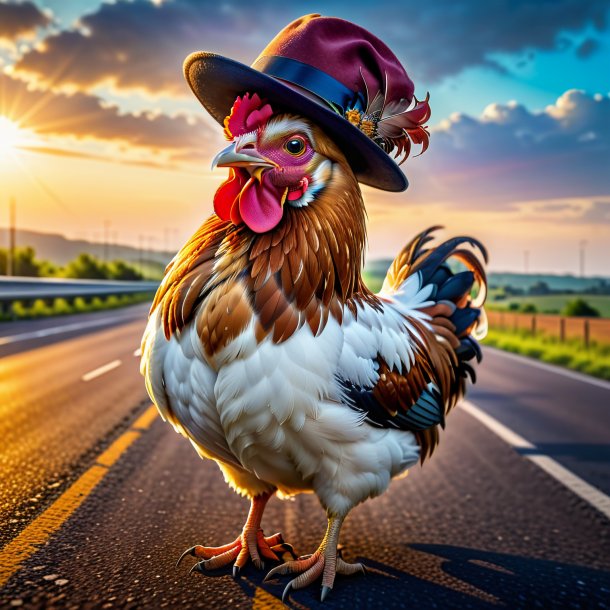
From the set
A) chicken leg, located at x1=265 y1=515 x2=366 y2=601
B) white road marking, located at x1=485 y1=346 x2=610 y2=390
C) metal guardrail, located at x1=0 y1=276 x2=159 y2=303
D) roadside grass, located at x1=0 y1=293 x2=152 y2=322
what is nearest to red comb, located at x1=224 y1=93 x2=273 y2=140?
chicken leg, located at x1=265 y1=515 x2=366 y2=601

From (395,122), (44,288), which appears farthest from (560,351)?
(44,288)

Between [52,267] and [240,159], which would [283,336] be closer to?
[240,159]

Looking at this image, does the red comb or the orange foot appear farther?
the orange foot

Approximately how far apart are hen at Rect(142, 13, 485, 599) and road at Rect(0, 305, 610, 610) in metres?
0.34

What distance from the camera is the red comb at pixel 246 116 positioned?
235 cm

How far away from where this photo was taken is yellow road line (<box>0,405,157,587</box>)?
2677mm

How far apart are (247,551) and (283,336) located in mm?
1071

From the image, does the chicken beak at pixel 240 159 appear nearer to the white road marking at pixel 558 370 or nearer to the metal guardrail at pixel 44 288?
the white road marking at pixel 558 370

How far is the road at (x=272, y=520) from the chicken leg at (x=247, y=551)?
0.21ft

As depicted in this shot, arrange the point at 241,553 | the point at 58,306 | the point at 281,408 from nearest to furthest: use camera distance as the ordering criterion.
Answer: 1. the point at 281,408
2. the point at 241,553
3. the point at 58,306

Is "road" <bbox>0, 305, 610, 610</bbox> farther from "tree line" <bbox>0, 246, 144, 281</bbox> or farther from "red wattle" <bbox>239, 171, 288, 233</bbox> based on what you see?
"tree line" <bbox>0, 246, 144, 281</bbox>

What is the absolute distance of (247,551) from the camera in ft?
8.99

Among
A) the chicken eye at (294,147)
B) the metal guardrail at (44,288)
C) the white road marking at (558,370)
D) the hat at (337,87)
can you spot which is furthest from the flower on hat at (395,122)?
the metal guardrail at (44,288)

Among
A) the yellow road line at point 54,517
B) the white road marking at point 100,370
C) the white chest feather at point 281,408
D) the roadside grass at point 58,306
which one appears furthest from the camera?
the roadside grass at point 58,306
